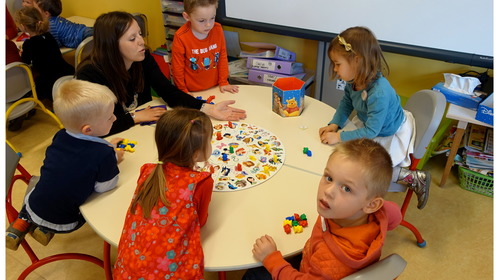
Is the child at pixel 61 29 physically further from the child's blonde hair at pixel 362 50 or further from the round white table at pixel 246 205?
the child's blonde hair at pixel 362 50

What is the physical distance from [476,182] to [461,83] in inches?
24.8

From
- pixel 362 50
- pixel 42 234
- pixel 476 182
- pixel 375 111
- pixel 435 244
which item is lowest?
pixel 435 244

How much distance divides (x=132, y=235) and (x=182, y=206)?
0.53 feet

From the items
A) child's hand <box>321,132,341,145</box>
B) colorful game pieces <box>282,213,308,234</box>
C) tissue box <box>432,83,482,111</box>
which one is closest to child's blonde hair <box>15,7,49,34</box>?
child's hand <box>321,132,341,145</box>

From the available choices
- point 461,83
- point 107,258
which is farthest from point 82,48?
point 461,83

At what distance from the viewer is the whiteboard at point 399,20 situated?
207cm

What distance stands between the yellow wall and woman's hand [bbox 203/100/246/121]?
124cm

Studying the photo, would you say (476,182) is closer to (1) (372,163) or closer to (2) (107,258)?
(1) (372,163)

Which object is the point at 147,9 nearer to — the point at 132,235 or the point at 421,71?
the point at 421,71

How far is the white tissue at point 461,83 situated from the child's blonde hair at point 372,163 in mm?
1496

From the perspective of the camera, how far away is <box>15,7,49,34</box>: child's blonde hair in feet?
8.60

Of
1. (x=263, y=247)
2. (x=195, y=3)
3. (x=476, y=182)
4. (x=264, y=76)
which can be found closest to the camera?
(x=263, y=247)

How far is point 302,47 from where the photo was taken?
9.24 feet

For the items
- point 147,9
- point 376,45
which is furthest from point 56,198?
point 147,9
